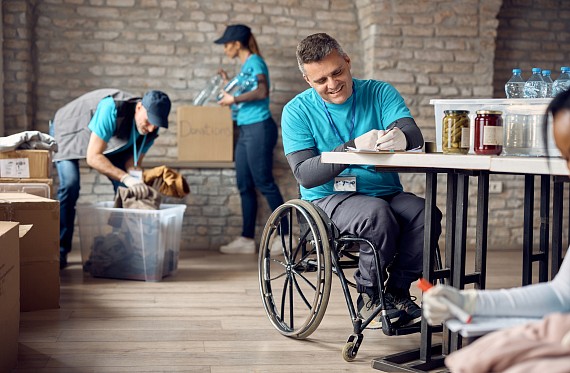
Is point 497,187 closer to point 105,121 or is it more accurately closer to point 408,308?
point 105,121

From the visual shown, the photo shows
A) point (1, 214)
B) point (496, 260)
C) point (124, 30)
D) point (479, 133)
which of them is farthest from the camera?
point (124, 30)

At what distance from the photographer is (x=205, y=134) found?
19.0 feet

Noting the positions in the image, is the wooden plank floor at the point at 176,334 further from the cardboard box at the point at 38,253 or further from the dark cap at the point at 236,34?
the dark cap at the point at 236,34

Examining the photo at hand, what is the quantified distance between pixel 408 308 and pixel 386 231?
31 cm

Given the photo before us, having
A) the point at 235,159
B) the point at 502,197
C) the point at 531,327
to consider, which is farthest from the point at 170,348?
the point at 502,197

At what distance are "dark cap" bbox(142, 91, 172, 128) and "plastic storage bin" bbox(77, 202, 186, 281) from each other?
498 mm

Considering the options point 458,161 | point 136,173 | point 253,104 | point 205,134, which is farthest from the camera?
point 205,134

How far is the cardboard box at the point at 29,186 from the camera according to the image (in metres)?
4.10

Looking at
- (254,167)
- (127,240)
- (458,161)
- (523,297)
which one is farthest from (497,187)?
(523,297)

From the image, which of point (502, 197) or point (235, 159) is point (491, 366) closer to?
point (235, 159)

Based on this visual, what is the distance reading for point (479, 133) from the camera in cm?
245

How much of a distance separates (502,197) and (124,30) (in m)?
3.10

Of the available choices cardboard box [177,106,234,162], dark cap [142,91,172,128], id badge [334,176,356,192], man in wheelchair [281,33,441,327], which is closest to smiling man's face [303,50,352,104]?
man in wheelchair [281,33,441,327]

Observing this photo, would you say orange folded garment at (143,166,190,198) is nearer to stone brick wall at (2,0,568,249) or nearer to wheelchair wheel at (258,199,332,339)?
stone brick wall at (2,0,568,249)
